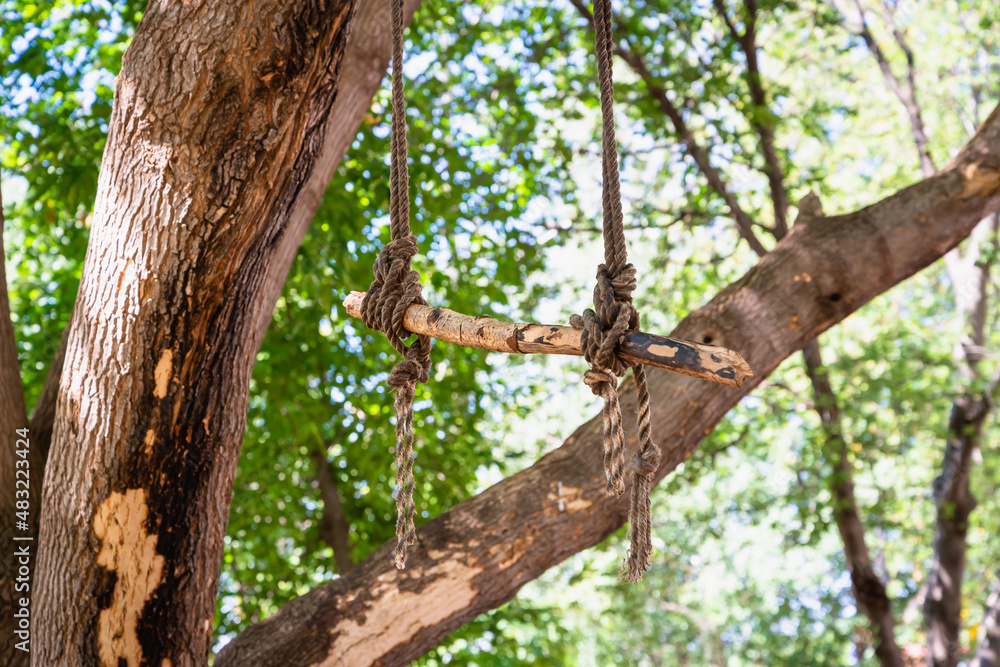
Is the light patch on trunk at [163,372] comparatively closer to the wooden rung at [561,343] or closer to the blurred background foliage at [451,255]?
the wooden rung at [561,343]

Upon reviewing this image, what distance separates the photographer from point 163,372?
158 centimetres

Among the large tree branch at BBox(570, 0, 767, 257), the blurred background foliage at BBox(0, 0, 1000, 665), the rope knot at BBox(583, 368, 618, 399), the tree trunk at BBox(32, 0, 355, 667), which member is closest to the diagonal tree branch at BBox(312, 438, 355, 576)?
the blurred background foliage at BBox(0, 0, 1000, 665)

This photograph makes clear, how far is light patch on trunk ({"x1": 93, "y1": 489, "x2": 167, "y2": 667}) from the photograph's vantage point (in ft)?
5.16

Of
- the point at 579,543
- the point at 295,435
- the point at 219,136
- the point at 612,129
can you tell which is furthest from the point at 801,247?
the point at 295,435

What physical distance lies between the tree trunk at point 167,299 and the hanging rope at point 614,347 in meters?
0.74

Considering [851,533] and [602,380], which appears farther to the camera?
[851,533]

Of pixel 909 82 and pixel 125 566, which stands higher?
pixel 909 82

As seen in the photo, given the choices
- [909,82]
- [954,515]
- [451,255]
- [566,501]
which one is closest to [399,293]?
[566,501]

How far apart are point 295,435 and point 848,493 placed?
3.21 meters

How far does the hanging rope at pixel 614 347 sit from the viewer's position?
1.06 m

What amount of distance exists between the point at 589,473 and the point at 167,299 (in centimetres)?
123

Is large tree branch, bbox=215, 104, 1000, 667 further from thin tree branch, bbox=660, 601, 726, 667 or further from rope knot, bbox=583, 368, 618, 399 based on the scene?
thin tree branch, bbox=660, 601, 726, 667

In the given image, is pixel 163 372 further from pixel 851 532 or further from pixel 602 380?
pixel 851 532

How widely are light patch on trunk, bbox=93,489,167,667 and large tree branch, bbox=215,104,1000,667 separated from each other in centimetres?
36
